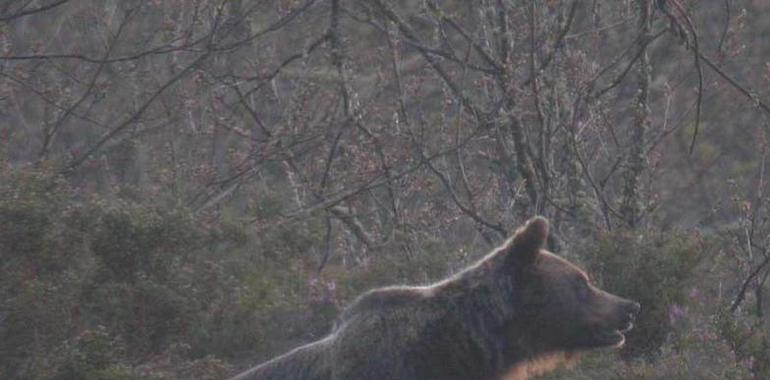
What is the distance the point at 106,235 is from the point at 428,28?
808 centimetres

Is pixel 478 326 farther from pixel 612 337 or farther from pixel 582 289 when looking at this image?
pixel 612 337

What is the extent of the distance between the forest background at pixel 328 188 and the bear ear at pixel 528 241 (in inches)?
57.7

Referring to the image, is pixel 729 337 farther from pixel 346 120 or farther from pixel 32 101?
pixel 32 101

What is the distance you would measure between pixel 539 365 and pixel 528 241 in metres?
0.72

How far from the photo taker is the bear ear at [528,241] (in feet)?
24.0

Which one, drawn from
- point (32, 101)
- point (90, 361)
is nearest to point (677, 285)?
point (90, 361)

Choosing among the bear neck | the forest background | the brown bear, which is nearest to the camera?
the brown bear

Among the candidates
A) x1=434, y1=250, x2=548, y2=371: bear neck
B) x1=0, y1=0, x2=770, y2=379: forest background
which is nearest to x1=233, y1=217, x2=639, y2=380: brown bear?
x1=434, y1=250, x2=548, y2=371: bear neck

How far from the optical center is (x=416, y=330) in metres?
7.07

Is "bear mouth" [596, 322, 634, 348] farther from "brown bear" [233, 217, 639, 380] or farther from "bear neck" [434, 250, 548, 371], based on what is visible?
"bear neck" [434, 250, 548, 371]

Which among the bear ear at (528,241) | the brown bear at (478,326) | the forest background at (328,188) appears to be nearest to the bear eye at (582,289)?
the brown bear at (478,326)

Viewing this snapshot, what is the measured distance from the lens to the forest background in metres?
8.93

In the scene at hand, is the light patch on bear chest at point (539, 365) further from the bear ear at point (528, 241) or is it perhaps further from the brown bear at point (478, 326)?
the bear ear at point (528, 241)

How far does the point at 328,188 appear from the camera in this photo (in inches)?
523
